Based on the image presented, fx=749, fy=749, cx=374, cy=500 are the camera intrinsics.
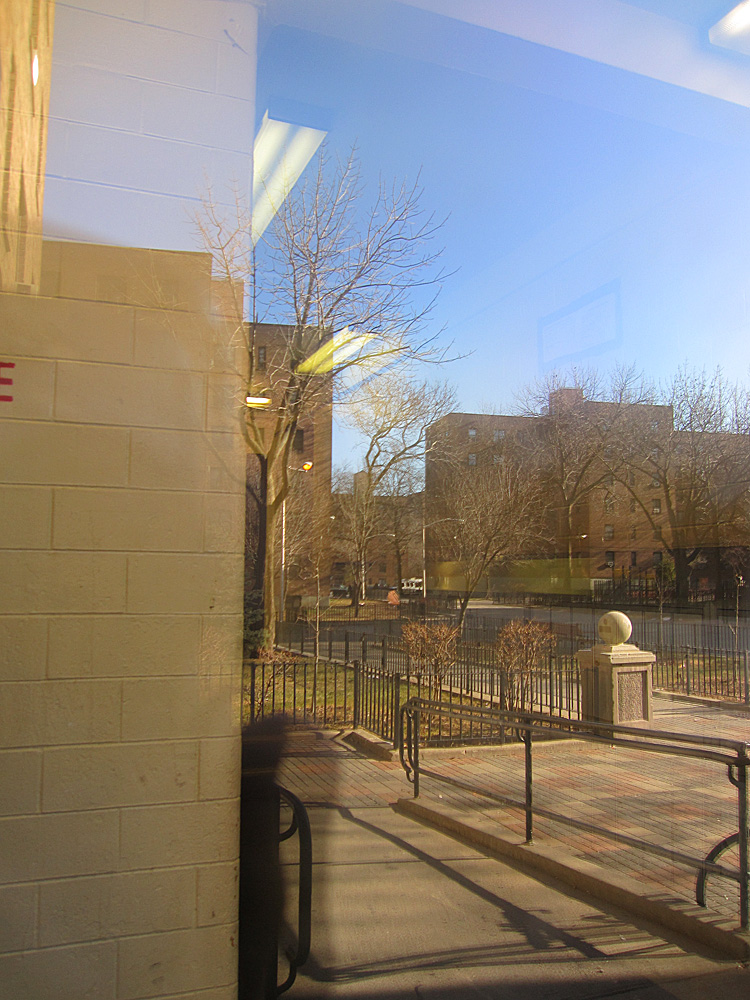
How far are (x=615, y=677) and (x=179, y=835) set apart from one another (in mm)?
1509

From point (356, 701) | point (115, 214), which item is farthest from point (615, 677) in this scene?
point (115, 214)

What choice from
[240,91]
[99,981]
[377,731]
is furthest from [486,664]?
[240,91]

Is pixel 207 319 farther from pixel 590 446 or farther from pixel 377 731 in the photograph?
pixel 377 731

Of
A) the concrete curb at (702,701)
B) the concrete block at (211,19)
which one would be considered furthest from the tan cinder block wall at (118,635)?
the concrete curb at (702,701)

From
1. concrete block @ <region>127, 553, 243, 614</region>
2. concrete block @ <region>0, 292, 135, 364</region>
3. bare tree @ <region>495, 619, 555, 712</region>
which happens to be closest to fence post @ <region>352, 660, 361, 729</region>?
bare tree @ <region>495, 619, 555, 712</region>

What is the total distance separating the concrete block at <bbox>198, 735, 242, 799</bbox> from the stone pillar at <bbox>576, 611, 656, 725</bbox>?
119 centimetres

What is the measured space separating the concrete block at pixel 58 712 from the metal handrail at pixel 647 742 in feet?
3.78

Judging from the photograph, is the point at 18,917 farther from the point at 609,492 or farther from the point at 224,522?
the point at 609,492

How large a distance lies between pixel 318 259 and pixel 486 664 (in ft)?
4.80

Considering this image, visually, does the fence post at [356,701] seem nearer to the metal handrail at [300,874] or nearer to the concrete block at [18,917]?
the metal handrail at [300,874]

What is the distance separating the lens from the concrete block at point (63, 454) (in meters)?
1.97

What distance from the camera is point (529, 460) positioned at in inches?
102

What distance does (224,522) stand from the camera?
2143 mm

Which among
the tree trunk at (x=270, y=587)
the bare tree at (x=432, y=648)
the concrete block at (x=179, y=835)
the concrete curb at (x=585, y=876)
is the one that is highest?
the tree trunk at (x=270, y=587)
